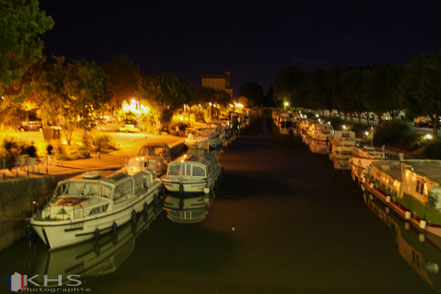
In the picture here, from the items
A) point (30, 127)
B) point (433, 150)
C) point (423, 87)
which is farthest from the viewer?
point (30, 127)

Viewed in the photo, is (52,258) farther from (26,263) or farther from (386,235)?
(386,235)

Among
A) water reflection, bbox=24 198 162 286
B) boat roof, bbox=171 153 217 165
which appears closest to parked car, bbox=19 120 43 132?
boat roof, bbox=171 153 217 165

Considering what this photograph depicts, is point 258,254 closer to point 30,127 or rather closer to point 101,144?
point 101,144

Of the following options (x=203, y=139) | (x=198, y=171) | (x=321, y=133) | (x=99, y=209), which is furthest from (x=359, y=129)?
(x=99, y=209)

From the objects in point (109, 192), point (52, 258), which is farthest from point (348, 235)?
point (52, 258)

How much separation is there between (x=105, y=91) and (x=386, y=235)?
24948mm

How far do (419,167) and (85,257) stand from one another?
1666 centimetres

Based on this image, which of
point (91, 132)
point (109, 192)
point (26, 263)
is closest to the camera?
point (26, 263)

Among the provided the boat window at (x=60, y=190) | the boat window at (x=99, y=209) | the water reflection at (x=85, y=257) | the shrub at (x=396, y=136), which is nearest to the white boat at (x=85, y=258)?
the water reflection at (x=85, y=257)

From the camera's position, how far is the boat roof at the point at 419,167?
18.3m

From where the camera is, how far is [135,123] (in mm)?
53750

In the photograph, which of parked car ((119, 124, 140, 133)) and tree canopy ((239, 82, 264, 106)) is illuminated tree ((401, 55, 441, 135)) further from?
tree canopy ((239, 82, 264, 106))

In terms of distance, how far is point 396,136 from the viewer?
40000mm

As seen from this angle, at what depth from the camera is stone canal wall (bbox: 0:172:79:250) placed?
49.8 ft
